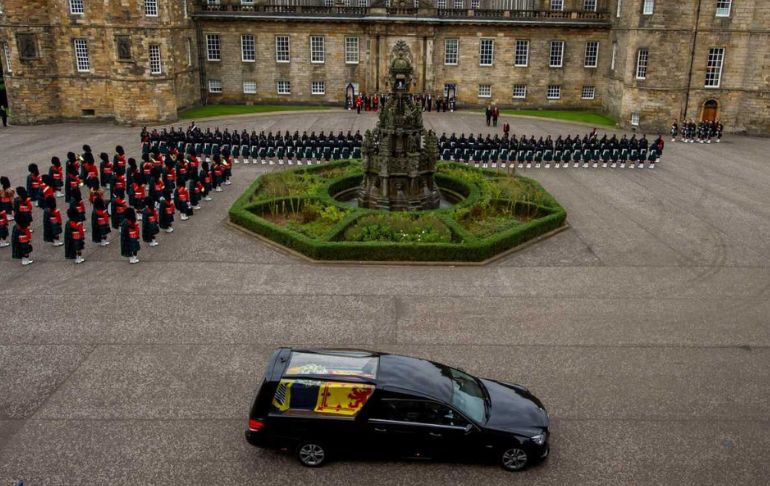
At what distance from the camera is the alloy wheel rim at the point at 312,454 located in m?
9.69

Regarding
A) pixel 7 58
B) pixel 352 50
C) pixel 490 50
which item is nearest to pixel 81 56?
pixel 7 58

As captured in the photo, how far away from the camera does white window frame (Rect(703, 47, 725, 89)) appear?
40.7 m

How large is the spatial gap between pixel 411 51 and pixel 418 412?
1699 inches

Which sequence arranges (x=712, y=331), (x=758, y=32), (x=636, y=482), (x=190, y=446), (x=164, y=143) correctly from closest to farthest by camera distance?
(x=636, y=482)
(x=190, y=446)
(x=712, y=331)
(x=164, y=143)
(x=758, y=32)

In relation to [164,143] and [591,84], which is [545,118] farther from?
[164,143]

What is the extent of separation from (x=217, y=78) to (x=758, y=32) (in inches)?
1455

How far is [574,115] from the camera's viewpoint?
48.1m

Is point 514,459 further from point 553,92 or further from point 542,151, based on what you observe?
point 553,92

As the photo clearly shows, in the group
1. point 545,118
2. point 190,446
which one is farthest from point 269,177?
point 545,118

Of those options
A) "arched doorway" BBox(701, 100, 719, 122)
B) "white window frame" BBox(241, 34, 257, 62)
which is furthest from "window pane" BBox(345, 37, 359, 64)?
"arched doorway" BBox(701, 100, 719, 122)

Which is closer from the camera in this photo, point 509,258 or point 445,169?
point 509,258

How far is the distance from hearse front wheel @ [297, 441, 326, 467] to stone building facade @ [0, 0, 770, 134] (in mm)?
36394

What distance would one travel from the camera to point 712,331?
47.2 feet

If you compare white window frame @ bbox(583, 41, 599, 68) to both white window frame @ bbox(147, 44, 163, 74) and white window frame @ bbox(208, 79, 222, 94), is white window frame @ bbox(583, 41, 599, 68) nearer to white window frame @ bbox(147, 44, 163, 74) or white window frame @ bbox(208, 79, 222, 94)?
white window frame @ bbox(208, 79, 222, 94)
